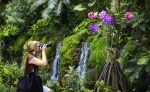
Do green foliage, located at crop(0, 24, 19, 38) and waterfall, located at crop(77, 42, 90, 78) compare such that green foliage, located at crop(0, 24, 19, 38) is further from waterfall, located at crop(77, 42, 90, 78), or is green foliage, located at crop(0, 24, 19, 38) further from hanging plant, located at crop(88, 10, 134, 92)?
hanging plant, located at crop(88, 10, 134, 92)

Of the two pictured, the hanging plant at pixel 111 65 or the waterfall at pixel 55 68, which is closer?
the hanging plant at pixel 111 65

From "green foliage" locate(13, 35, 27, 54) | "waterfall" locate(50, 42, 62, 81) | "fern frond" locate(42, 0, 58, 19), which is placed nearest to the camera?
"waterfall" locate(50, 42, 62, 81)

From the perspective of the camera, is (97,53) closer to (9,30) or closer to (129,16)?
(129,16)

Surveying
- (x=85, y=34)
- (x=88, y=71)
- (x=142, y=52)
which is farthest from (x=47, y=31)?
(x=142, y=52)

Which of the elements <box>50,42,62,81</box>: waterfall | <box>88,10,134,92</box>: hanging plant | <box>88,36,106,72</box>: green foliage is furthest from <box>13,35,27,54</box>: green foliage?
<box>88,10,134,92</box>: hanging plant

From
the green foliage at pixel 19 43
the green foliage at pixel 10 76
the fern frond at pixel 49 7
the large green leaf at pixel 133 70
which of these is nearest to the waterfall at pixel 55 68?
the fern frond at pixel 49 7

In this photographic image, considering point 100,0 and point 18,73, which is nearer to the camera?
point 100,0

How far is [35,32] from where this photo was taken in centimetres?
1160

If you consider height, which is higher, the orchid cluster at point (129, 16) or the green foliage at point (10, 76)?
the orchid cluster at point (129, 16)

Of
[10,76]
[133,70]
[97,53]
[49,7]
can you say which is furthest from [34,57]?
[49,7]

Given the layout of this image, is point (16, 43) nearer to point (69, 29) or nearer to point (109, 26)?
point (69, 29)

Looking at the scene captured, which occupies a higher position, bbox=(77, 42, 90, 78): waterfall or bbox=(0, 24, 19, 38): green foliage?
bbox=(0, 24, 19, 38): green foliage

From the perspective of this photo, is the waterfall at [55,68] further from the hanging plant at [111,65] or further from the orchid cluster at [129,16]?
the orchid cluster at [129,16]

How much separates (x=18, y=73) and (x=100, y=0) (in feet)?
7.87
